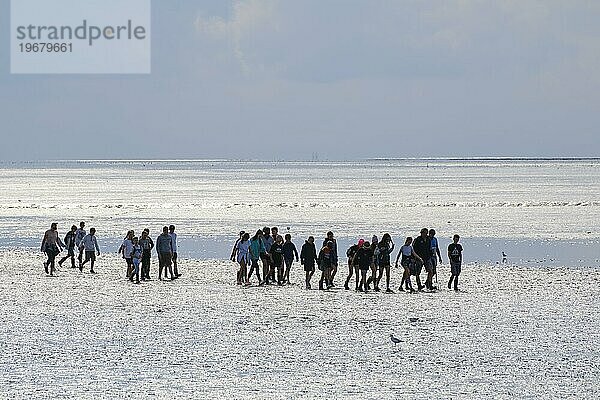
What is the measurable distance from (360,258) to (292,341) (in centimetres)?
666

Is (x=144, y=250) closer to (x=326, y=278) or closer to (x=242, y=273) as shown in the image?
(x=242, y=273)

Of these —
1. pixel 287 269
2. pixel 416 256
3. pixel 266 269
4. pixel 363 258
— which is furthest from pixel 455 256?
pixel 266 269

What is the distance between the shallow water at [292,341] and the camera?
49.2ft

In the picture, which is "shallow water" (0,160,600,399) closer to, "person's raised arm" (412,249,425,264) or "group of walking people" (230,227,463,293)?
"group of walking people" (230,227,463,293)

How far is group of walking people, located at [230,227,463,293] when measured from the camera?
2483 cm

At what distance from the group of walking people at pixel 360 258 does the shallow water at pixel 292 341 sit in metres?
0.68

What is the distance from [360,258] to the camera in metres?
24.9

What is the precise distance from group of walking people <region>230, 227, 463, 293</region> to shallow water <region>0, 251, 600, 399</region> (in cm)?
68

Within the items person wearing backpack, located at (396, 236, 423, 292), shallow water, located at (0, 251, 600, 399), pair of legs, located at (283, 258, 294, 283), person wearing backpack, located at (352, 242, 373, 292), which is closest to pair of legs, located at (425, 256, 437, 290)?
person wearing backpack, located at (396, 236, 423, 292)

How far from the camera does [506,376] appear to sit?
15.6 meters

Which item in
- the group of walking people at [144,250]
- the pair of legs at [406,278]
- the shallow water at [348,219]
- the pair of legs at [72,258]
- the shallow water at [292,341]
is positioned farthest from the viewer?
the shallow water at [348,219]

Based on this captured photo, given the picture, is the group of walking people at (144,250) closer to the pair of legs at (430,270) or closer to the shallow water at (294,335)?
the shallow water at (294,335)

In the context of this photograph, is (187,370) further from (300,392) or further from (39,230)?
(39,230)

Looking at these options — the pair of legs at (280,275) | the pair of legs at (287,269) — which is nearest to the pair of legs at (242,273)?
the pair of legs at (280,275)
